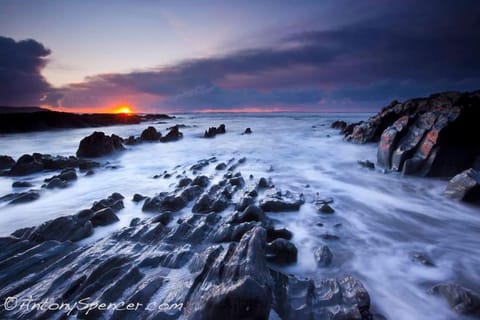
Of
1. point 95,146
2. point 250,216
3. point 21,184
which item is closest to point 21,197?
point 21,184

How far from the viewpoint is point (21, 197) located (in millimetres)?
5941

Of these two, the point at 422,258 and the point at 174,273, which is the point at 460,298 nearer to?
the point at 422,258

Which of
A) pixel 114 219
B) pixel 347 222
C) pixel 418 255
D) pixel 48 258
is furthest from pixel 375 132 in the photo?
pixel 48 258

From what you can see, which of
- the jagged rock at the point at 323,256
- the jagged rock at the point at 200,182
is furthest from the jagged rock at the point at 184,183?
the jagged rock at the point at 323,256

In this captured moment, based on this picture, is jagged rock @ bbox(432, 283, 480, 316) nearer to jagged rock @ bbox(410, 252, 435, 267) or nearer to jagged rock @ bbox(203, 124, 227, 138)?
jagged rock @ bbox(410, 252, 435, 267)

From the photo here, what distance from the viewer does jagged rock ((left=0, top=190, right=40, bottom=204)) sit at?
19.1 ft

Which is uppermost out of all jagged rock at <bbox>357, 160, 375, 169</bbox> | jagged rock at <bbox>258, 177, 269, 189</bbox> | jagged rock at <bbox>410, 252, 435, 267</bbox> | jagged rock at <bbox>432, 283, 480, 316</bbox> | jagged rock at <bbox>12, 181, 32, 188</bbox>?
jagged rock at <bbox>12, 181, 32, 188</bbox>

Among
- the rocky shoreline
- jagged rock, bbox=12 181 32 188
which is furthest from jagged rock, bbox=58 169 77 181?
the rocky shoreline

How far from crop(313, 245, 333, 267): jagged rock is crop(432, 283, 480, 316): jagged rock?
1.16 m

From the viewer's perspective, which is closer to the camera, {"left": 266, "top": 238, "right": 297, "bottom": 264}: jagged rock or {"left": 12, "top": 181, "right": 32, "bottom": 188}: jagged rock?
{"left": 266, "top": 238, "right": 297, "bottom": 264}: jagged rock

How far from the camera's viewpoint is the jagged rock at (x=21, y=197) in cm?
582

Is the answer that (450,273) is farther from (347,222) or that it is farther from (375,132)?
(375,132)

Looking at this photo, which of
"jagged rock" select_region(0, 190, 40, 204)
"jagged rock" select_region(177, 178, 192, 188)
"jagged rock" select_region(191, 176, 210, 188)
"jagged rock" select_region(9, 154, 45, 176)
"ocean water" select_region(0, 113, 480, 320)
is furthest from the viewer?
"jagged rock" select_region(9, 154, 45, 176)

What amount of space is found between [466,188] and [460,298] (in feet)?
13.9
